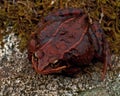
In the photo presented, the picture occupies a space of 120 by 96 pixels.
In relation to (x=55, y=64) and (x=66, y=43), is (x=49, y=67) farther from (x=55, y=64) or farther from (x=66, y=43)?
(x=66, y=43)

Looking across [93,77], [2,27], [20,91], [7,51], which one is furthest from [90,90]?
[2,27]

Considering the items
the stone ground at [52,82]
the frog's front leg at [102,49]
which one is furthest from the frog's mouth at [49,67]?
the frog's front leg at [102,49]

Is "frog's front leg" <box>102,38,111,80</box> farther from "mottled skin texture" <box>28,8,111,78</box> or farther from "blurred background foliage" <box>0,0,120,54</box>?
"blurred background foliage" <box>0,0,120,54</box>

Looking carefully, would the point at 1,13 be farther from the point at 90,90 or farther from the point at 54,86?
the point at 90,90

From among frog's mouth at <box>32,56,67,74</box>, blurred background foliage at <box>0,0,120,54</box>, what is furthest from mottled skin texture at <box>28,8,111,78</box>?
Result: blurred background foliage at <box>0,0,120,54</box>

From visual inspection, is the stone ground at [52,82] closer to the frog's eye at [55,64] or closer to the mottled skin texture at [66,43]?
the mottled skin texture at [66,43]

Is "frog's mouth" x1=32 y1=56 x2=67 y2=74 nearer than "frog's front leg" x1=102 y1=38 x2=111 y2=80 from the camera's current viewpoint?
Yes

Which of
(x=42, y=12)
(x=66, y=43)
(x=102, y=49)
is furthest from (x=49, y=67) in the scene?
(x=42, y=12)
